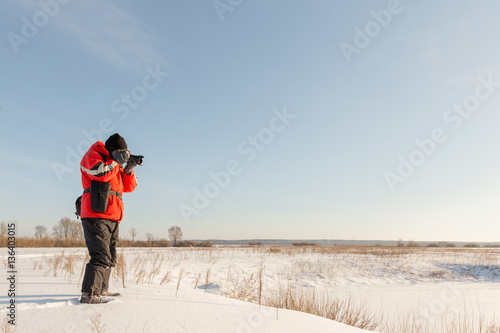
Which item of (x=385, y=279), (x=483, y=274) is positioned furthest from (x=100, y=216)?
(x=483, y=274)

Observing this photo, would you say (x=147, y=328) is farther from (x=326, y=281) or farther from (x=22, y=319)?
(x=326, y=281)

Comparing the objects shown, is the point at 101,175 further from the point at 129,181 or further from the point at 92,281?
the point at 92,281

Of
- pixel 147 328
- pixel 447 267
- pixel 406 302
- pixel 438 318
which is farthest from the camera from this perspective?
pixel 447 267

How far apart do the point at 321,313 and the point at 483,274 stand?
14.0 m

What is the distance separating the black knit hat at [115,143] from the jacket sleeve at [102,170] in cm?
30

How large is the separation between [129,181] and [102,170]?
0.62 m

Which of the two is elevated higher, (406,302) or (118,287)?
(118,287)

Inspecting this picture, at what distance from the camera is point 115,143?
3.53 m

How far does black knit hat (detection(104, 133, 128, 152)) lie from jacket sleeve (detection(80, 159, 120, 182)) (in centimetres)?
30

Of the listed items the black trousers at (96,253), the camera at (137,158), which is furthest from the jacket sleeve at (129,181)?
the black trousers at (96,253)

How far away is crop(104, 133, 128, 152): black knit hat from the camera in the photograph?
3518mm

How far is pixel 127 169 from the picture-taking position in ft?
12.0

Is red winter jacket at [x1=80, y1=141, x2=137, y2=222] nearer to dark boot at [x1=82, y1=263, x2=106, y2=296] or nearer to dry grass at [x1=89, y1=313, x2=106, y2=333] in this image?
dark boot at [x1=82, y1=263, x2=106, y2=296]

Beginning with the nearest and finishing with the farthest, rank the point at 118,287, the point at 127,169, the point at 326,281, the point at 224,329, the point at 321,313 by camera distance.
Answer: the point at 224,329
the point at 127,169
the point at 118,287
the point at 321,313
the point at 326,281
